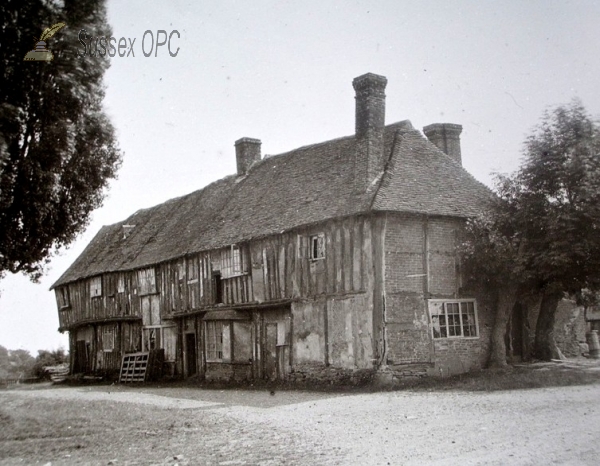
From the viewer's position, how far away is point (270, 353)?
22.8m

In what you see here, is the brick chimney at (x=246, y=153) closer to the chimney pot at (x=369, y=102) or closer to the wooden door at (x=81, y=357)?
the chimney pot at (x=369, y=102)

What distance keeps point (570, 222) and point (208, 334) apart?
48.0 feet

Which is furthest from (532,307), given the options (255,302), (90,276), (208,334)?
(90,276)

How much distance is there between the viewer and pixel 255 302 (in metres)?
23.5

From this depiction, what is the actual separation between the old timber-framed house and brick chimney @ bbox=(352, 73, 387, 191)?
50 mm

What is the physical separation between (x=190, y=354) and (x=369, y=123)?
13.3m

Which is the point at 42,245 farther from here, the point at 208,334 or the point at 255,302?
the point at 208,334

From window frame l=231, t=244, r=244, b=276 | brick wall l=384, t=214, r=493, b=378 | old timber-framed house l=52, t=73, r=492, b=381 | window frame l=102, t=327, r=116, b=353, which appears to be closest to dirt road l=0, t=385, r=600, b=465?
brick wall l=384, t=214, r=493, b=378

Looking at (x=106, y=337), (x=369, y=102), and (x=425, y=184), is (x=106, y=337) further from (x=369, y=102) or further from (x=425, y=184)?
(x=425, y=184)

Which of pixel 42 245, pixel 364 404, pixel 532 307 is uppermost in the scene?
pixel 42 245

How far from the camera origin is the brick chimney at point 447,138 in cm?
2509

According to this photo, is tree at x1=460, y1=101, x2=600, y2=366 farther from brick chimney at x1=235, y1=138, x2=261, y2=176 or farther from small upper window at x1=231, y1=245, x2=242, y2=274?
brick chimney at x1=235, y1=138, x2=261, y2=176

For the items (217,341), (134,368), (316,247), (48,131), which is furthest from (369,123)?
(134,368)

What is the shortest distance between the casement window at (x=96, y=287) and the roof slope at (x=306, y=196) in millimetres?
629
